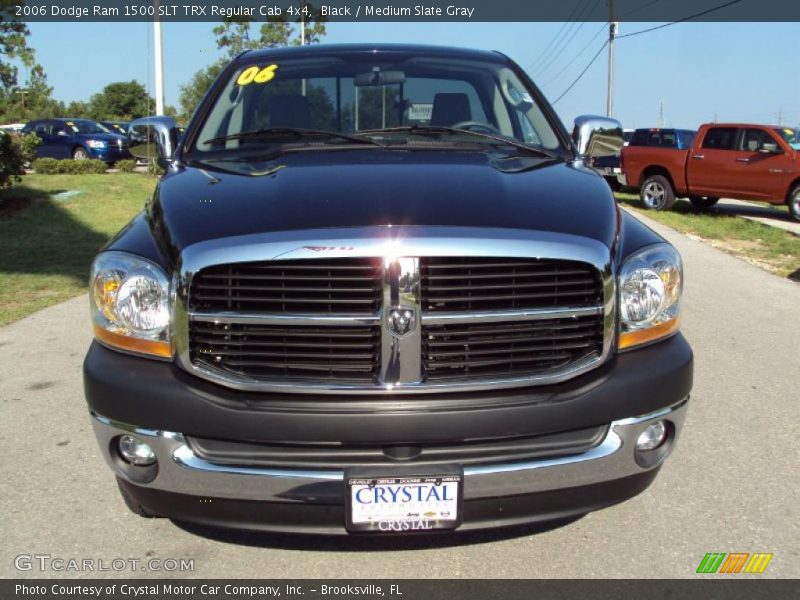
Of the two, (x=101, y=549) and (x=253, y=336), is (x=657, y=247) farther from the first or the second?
(x=101, y=549)

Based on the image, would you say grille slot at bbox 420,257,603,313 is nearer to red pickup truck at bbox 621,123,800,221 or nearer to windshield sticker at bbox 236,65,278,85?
windshield sticker at bbox 236,65,278,85

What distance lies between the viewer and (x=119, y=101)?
239 ft

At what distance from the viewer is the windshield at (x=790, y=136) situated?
15117 mm

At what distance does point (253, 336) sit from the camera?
2.45 meters

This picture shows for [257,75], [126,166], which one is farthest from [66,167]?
[257,75]

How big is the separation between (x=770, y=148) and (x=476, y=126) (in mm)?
13066

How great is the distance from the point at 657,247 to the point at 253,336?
4.71 ft

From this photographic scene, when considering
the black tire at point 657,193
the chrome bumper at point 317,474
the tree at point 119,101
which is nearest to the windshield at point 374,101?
the chrome bumper at point 317,474

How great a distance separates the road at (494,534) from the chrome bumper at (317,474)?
51 cm

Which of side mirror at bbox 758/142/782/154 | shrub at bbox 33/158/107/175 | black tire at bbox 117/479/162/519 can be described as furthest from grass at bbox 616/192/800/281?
shrub at bbox 33/158/107/175

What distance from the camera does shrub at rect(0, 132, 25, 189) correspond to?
39.1 feet

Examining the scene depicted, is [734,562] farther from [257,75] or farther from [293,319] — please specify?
[257,75]
